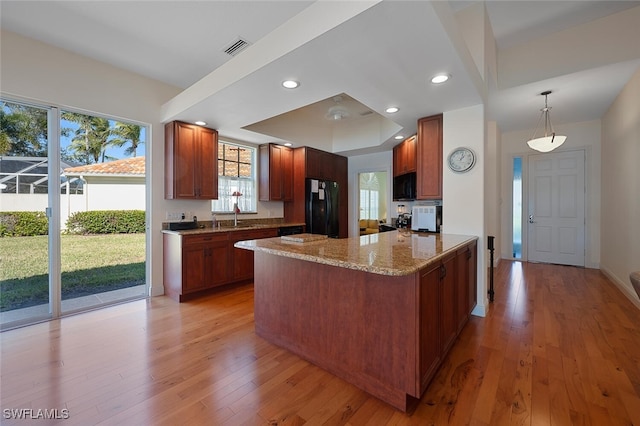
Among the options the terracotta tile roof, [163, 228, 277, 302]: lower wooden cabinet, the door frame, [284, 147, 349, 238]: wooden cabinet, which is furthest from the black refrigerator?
the door frame

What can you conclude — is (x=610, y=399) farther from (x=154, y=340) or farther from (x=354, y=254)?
(x=154, y=340)

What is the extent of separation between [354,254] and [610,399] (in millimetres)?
1774

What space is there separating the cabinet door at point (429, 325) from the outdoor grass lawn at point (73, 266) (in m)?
3.61

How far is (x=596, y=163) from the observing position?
4.88 m

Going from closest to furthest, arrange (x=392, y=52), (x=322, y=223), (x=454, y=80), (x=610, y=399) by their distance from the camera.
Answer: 1. (x=610, y=399)
2. (x=392, y=52)
3. (x=454, y=80)
4. (x=322, y=223)

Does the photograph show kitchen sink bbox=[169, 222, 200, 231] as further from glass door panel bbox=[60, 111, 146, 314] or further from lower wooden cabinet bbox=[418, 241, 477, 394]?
lower wooden cabinet bbox=[418, 241, 477, 394]

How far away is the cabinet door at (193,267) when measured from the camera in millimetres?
3379

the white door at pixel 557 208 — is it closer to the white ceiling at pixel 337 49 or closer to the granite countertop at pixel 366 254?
the white ceiling at pixel 337 49

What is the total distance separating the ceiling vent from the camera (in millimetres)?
2818

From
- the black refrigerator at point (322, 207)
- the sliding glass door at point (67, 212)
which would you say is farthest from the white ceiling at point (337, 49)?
the black refrigerator at point (322, 207)

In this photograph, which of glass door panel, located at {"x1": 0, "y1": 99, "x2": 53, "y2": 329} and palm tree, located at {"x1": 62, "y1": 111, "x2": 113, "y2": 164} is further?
palm tree, located at {"x1": 62, "y1": 111, "x2": 113, "y2": 164}

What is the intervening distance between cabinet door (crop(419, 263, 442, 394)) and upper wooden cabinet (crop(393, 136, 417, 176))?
2549 millimetres

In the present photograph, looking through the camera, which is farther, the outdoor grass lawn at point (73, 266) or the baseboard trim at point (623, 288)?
the baseboard trim at point (623, 288)

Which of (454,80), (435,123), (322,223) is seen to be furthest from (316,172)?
(454,80)
